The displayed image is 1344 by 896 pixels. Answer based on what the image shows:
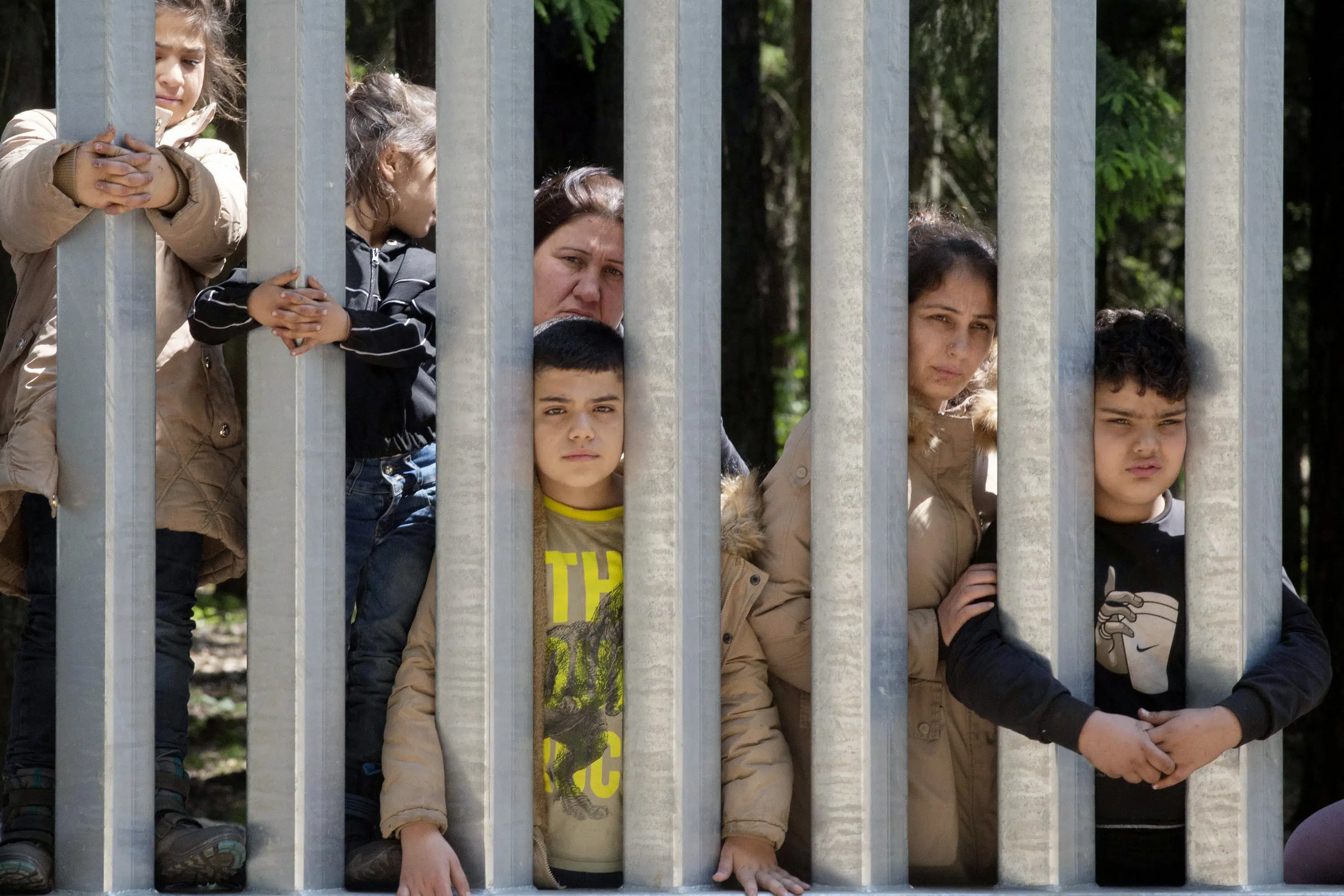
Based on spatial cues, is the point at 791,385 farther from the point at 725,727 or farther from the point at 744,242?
the point at 725,727

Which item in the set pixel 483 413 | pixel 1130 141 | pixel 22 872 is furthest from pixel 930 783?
pixel 1130 141

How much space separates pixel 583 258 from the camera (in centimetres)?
322

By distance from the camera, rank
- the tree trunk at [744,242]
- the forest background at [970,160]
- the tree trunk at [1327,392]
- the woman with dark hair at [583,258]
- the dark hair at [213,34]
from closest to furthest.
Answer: the dark hair at [213,34]
the woman with dark hair at [583,258]
the forest background at [970,160]
the tree trunk at [1327,392]
the tree trunk at [744,242]

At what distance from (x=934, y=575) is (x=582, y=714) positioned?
0.71 m

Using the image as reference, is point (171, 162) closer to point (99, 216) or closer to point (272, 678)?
point (99, 216)

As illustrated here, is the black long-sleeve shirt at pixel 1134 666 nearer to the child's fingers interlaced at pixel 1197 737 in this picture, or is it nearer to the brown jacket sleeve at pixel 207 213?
the child's fingers interlaced at pixel 1197 737

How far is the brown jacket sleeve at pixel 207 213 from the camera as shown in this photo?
254 cm

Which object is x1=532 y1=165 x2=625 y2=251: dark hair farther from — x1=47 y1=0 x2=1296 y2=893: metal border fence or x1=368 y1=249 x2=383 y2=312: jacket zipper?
x1=47 y1=0 x2=1296 y2=893: metal border fence

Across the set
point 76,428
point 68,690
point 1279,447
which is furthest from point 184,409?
point 1279,447

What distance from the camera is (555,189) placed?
3346 millimetres

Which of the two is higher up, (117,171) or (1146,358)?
(117,171)

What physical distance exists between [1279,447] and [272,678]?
1775 millimetres

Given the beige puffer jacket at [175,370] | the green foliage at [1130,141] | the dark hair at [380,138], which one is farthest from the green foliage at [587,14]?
the beige puffer jacket at [175,370]

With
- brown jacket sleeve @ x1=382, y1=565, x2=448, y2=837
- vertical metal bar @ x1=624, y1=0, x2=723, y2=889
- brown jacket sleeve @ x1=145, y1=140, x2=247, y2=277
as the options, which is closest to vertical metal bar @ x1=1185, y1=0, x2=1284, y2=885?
vertical metal bar @ x1=624, y1=0, x2=723, y2=889
